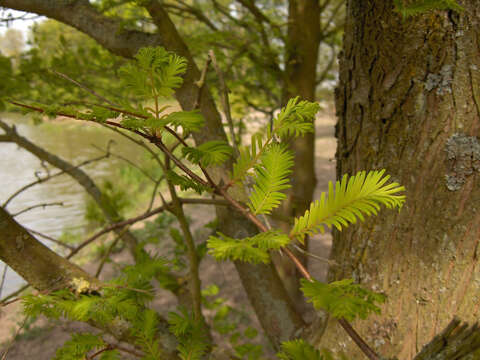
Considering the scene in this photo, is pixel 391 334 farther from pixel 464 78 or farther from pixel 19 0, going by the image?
pixel 19 0

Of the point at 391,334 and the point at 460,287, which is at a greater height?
the point at 460,287

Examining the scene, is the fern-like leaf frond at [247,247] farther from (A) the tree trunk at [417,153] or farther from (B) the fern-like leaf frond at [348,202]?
(A) the tree trunk at [417,153]

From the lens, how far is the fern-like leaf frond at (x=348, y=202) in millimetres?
404

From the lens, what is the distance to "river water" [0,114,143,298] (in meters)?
6.38

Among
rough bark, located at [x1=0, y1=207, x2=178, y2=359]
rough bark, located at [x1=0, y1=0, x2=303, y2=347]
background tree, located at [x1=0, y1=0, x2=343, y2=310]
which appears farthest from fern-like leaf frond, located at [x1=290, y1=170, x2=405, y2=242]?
background tree, located at [x1=0, y1=0, x2=343, y2=310]

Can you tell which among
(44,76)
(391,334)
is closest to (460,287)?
(391,334)

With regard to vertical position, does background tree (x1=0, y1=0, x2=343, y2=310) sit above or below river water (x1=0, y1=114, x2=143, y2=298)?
above

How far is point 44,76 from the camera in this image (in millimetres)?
2121

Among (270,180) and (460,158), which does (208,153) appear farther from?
(460,158)

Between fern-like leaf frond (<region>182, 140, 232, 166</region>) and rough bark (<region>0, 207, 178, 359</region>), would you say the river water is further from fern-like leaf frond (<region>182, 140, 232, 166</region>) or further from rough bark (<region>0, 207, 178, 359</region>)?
fern-like leaf frond (<region>182, 140, 232, 166</region>)

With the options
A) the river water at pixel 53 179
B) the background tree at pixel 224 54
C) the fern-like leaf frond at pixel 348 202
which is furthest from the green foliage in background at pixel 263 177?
the river water at pixel 53 179

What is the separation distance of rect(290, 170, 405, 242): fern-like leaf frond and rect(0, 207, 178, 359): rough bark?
76cm

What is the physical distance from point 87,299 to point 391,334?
2.89ft

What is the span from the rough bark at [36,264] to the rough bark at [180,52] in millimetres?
542
